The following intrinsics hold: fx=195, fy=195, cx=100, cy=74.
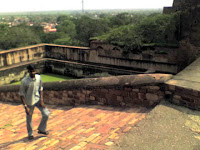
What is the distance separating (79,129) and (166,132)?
1.31 metres

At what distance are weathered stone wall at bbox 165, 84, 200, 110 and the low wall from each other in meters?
0.14

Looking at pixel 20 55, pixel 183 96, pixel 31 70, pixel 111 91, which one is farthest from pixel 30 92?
pixel 20 55

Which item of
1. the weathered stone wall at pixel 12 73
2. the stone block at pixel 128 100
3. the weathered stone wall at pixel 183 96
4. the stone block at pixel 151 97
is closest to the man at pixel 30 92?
the stone block at pixel 128 100

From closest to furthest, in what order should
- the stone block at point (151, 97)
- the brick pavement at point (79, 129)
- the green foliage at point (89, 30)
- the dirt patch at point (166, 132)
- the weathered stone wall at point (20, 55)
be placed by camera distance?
the dirt patch at point (166, 132), the brick pavement at point (79, 129), the stone block at point (151, 97), the weathered stone wall at point (20, 55), the green foliage at point (89, 30)

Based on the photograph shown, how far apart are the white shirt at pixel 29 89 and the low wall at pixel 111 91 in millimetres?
1422

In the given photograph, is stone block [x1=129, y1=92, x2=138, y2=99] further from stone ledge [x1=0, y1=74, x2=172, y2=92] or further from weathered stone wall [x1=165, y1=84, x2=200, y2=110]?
weathered stone wall [x1=165, y1=84, x2=200, y2=110]

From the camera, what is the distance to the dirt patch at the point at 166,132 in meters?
2.19

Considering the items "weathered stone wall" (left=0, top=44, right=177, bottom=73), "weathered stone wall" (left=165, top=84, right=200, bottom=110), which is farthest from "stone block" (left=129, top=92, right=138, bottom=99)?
"weathered stone wall" (left=0, top=44, right=177, bottom=73)

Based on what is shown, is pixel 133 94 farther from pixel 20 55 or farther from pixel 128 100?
pixel 20 55

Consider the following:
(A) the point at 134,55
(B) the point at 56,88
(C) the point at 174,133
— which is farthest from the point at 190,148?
(A) the point at 134,55

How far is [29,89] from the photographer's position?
111 inches

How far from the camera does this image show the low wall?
3.36 m

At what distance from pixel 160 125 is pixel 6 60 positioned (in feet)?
31.4

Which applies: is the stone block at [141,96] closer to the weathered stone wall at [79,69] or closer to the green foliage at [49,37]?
the weathered stone wall at [79,69]
